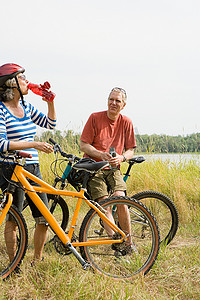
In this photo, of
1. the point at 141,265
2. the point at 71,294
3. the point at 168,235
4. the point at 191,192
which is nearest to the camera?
the point at 71,294

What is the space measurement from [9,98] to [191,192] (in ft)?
10.4

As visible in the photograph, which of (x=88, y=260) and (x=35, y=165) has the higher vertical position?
(x=35, y=165)

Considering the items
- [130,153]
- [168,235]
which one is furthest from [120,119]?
[168,235]

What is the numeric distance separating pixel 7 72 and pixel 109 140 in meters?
1.24

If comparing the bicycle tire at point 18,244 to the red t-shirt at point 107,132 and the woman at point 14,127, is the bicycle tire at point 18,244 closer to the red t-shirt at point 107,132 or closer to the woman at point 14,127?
the woman at point 14,127

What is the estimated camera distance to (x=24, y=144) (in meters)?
2.77

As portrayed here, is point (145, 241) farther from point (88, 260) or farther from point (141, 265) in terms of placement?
point (88, 260)

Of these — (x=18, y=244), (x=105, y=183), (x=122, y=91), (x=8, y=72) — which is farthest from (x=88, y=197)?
(x=8, y=72)

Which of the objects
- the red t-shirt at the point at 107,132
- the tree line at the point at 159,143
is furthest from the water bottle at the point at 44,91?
the tree line at the point at 159,143

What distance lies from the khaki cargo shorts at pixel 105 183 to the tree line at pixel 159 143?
2.90m

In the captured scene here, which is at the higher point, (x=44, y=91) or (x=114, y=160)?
(x=44, y=91)

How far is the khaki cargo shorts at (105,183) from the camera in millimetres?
3447

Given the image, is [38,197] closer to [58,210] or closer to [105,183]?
[105,183]

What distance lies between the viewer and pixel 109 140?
3.65 metres
